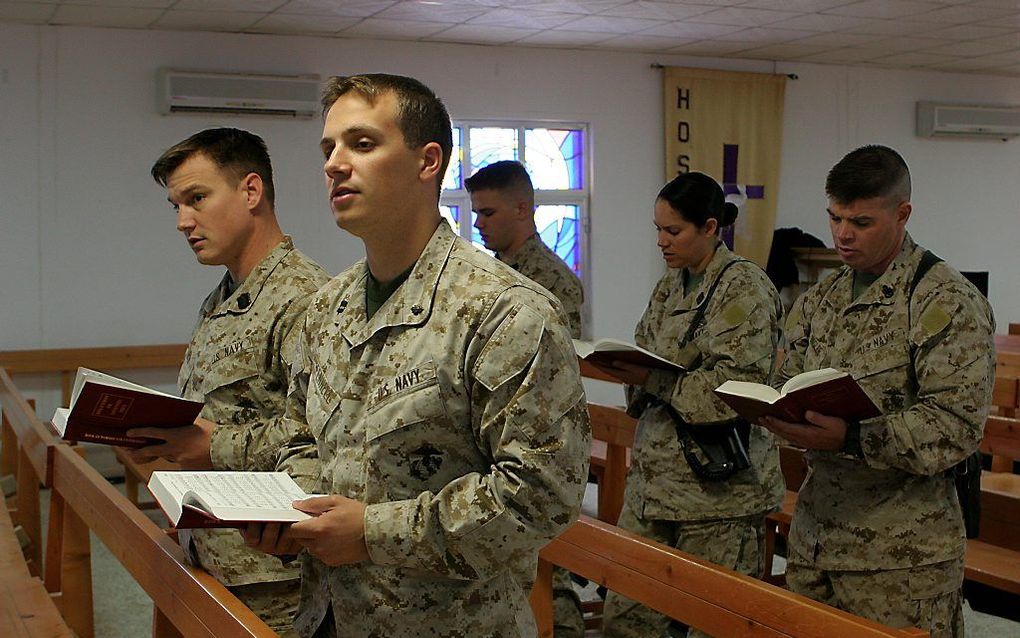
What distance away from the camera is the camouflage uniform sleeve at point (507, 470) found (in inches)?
57.8

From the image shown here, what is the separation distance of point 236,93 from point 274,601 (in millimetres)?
5640

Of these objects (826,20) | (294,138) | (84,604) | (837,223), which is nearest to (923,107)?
(826,20)

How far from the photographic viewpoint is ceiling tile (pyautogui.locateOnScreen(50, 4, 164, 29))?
6551 millimetres

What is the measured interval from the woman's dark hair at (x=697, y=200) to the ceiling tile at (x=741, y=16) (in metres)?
4.27

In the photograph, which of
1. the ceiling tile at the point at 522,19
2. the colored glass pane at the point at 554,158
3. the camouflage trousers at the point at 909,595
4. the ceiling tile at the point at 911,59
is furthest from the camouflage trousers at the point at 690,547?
the ceiling tile at the point at 911,59

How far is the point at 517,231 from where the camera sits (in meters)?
4.52

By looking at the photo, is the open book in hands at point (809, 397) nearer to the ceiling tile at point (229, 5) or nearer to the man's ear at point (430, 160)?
the man's ear at point (430, 160)

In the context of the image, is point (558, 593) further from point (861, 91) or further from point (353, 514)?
point (861, 91)

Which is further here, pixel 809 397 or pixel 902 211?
pixel 902 211

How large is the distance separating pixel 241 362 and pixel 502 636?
3.02ft

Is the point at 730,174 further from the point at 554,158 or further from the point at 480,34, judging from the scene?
the point at 480,34

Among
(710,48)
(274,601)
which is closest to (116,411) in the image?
(274,601)

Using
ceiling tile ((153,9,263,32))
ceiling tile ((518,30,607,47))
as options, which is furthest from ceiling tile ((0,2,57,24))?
ceiling tile ((518,30,607,47))

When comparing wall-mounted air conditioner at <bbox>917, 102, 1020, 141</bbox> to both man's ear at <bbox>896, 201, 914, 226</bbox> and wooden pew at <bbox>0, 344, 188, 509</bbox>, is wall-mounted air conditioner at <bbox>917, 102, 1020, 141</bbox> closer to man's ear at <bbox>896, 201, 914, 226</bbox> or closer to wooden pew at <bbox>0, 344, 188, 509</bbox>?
wooden pew at <bbox>0, 344, 188, 509</bbox>
